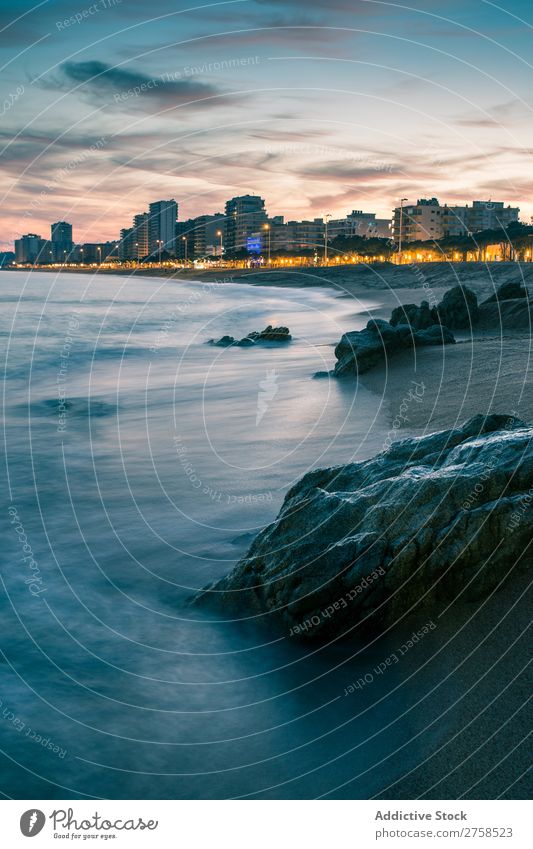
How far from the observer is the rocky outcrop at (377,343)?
2075cm

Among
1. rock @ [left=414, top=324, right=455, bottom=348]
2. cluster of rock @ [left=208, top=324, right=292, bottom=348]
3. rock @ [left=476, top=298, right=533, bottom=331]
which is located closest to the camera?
rock @ [left=414, top=324, right=455, bottom=348]

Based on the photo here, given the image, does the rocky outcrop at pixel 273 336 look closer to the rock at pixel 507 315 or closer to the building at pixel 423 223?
the rock at pixel 507 315

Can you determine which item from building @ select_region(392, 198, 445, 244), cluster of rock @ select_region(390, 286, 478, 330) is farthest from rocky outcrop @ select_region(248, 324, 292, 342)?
building @ select_region(392, 198, 445, 244)

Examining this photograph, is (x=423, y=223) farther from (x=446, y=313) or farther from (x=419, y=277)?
(x=446, y=313)

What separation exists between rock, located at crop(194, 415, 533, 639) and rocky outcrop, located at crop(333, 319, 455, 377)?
1310cm

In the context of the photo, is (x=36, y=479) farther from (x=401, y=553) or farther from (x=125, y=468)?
(x=401, y=553)

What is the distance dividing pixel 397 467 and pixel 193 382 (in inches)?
655

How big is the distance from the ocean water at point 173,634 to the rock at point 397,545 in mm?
311

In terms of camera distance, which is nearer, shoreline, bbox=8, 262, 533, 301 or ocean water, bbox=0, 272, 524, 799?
ocean water, bbox=0, 272, 524, 799

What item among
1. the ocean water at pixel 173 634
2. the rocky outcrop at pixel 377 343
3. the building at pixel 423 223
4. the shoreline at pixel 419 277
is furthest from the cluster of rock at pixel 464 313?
the building at pixel 423 223

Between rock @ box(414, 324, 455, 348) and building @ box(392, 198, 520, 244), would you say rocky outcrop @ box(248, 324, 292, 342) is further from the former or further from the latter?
building @ box(392, 198, 520, 244)

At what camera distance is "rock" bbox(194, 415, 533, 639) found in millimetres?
6391

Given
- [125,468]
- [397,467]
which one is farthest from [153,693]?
[125,468]

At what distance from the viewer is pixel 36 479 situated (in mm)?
13633
